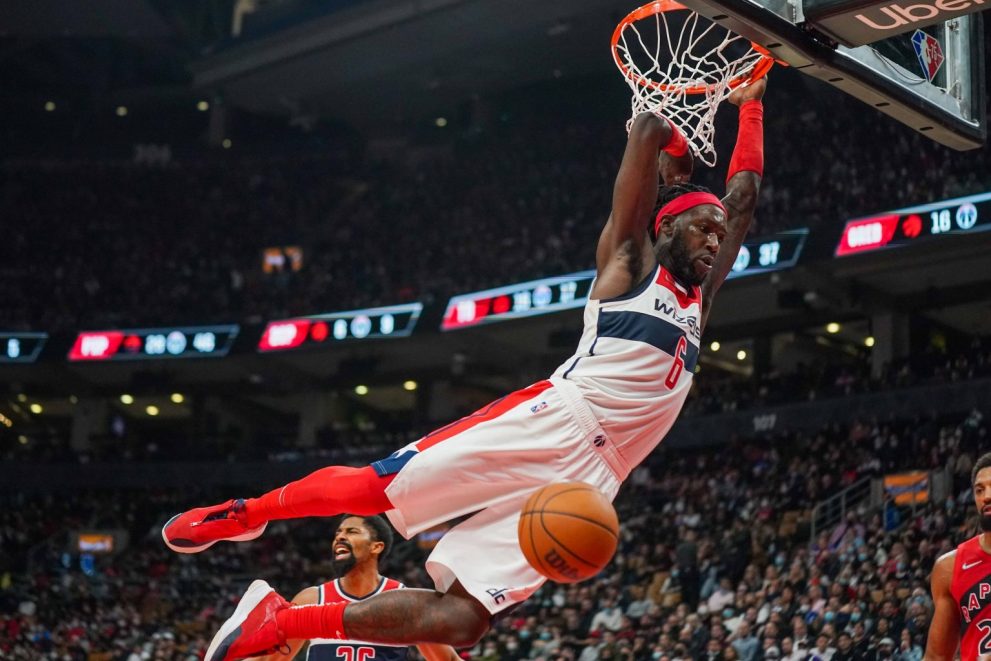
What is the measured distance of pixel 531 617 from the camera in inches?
779

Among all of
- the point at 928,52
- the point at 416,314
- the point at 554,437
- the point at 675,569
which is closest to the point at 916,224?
the point at 675,569

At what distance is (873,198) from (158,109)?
2622 cm

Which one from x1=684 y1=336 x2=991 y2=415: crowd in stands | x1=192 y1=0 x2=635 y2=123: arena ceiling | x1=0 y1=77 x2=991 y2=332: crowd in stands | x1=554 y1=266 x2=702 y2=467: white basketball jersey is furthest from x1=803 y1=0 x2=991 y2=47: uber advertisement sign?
x1=192 y1=0 x2=635 y2=123: arena ceiling

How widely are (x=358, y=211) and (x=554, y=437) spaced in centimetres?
3231

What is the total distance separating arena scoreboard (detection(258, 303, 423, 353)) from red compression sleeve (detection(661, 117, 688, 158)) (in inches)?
955

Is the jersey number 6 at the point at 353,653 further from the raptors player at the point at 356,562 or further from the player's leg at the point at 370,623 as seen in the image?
the player's leg at the point at 370,623

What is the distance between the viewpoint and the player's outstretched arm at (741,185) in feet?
19.9

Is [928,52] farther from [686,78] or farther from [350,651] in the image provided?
[350,651]

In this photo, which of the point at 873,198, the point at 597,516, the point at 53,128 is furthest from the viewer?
the point at 53,128

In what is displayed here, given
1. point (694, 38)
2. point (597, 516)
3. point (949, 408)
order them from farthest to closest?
point (949, 408)
point (694, 38)
point (597, 516)

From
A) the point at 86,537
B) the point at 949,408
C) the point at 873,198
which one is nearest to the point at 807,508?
the point at 949,408

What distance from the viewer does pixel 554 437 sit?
537 centimetres

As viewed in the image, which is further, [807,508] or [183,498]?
[183,498]

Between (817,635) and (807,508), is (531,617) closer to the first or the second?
(807,508)
